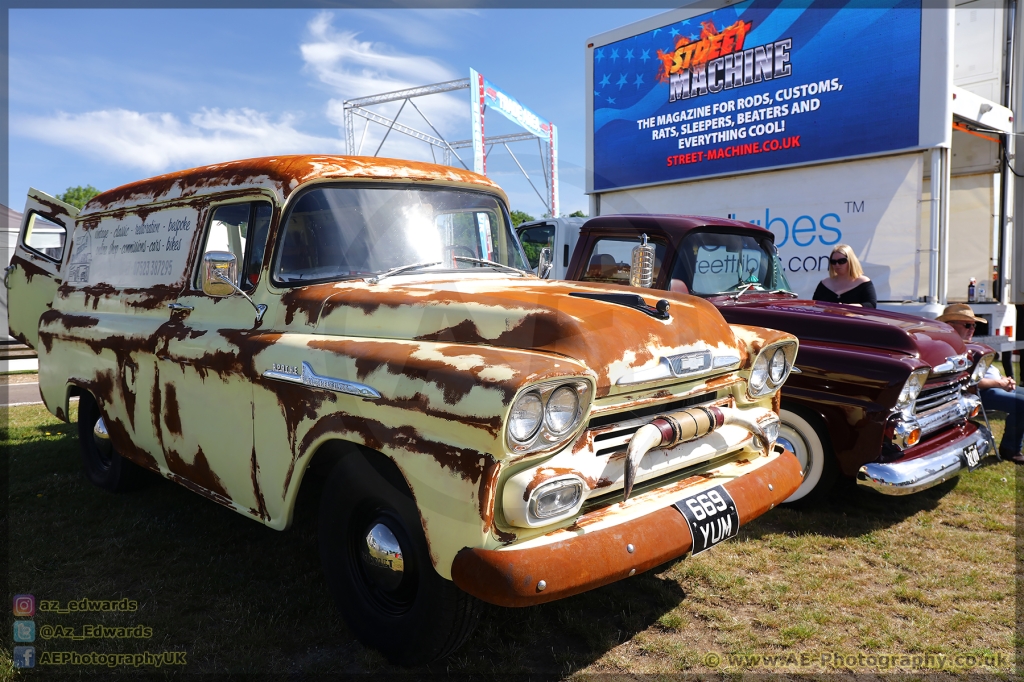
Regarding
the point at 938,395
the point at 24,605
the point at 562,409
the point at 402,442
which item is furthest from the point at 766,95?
the point at 24,605

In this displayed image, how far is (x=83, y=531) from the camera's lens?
156 inches

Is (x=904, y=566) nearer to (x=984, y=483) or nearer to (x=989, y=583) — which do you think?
(x=989, y=583)

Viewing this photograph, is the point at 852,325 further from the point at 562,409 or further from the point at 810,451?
the point at 562,409

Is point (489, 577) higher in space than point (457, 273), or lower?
lower

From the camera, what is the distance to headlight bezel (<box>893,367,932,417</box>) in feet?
12.6

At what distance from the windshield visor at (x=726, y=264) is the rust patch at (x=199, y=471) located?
3.26m

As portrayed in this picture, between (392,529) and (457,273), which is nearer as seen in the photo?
(392,529)

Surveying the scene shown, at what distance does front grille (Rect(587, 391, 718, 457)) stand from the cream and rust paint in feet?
0.16

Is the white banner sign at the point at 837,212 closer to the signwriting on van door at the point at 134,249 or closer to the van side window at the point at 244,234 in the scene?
the van side window at the point at 244,234

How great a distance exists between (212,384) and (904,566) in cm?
356

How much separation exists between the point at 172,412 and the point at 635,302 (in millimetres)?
2373

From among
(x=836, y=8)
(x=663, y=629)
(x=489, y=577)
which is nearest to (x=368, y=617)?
(x=489, y=577)

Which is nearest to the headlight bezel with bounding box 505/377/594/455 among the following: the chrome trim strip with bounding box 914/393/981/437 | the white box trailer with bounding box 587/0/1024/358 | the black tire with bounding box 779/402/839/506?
the black tire with bounding box 779/402/839/506

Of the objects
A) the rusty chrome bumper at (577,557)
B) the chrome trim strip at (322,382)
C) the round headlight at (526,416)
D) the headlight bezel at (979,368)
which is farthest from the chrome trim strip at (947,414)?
the chrome trim strip at (322,382)
